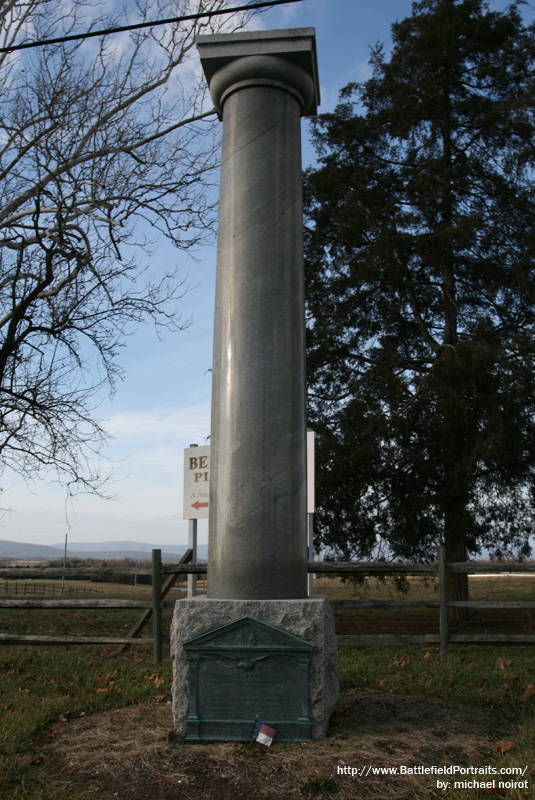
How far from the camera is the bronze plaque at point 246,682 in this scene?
155 inches

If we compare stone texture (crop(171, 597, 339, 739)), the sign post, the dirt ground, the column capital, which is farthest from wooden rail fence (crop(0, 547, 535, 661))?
the column capital

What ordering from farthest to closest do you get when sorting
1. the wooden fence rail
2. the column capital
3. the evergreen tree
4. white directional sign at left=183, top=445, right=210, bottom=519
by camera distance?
the evergreen tree < white directional sign at left=183, top=445, right=210, bottom=519 < the wooden fence rail < the column capital

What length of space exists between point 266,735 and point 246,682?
31 cm

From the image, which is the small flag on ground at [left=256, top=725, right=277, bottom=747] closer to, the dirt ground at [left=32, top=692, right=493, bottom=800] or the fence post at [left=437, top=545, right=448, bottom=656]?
the dirt ground at [left=32, top=692, right=493, bottom=800]

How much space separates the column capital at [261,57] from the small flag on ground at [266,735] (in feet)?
14.4

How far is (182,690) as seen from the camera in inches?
159

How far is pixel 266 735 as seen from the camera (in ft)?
12.7

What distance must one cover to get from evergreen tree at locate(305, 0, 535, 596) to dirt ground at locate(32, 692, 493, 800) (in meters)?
7.16

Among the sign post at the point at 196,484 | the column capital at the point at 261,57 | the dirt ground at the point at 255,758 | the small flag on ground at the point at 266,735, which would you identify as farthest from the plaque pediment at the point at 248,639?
the sign post at the point at 196,484

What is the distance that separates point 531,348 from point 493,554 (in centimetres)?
386

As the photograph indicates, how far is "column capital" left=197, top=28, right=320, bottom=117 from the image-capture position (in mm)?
4973

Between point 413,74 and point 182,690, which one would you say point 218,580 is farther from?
point 413,74

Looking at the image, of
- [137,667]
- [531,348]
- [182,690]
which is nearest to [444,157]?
[531,348]

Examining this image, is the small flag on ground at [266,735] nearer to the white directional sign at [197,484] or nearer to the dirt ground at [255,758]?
the dirt ground at [255,758]
